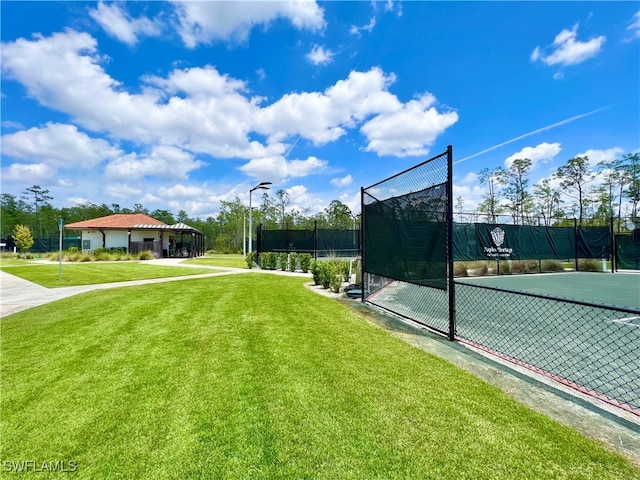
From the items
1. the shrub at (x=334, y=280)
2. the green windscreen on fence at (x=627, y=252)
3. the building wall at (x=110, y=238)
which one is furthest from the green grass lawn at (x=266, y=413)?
the building wall at (x=110, y=238)

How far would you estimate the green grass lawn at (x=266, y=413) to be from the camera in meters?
1.51


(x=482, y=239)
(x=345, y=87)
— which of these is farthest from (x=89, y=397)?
(x=482, y=239)

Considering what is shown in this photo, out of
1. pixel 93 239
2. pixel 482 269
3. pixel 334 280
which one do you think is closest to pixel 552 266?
pixel 482 269

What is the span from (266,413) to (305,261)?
32.0 ft

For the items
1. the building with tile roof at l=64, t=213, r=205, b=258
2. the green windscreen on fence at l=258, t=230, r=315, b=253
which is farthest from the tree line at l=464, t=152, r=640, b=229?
the building with tile roof at l=64, t=213, r=205, b=258

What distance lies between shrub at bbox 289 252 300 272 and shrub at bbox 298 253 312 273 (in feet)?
0.67

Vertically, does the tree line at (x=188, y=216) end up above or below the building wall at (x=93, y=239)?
above

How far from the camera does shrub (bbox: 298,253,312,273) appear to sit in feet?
38.1

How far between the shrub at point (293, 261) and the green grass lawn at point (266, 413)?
8.25 m

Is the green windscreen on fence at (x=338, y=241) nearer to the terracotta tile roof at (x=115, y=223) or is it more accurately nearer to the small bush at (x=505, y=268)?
the small bush at (x=505, y=268)

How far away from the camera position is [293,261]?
39.8 feet

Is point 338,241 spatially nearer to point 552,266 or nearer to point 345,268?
point 345,268

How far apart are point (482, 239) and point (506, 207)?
1442 centimetres

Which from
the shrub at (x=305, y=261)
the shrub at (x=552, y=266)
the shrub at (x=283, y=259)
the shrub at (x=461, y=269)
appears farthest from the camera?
the shrub at (x=283, y=259)
